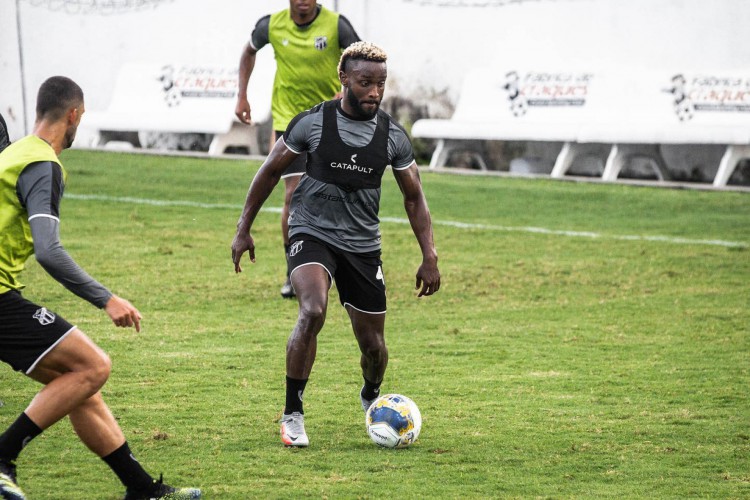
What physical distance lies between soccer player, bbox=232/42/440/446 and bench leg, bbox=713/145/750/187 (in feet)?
38.1

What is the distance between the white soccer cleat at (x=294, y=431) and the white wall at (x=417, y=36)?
13010mm

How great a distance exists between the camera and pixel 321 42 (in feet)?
33.1

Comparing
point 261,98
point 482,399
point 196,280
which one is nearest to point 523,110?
point 261,98

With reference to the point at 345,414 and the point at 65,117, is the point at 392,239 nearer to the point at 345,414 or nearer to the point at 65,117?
the point at 345,414

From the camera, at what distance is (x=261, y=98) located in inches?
840

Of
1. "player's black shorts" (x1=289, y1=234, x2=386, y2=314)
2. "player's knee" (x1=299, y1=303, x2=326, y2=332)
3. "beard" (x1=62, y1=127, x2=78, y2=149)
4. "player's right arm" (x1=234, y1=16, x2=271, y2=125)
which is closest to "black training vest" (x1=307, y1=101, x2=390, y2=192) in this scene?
"player's black shorts" (x1=289, y1=234, x2=386, y2=314)

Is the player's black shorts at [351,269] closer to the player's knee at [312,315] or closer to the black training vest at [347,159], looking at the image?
the player's knee at [312,315]

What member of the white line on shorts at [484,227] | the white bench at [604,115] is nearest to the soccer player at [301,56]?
the white line on shorts at [484,227]

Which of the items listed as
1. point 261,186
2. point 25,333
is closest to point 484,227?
point 261,186

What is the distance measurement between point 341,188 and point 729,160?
11909 millimetres

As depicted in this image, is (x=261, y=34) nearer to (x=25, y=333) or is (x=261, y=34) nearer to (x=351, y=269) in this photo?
(x=351, y=269)

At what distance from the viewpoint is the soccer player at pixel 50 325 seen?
15.5ft

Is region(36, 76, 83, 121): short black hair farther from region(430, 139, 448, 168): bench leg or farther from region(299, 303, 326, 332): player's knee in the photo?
region(430, 139, 448, 168): bench leg

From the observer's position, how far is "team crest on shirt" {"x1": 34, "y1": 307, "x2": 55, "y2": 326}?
191 inches
